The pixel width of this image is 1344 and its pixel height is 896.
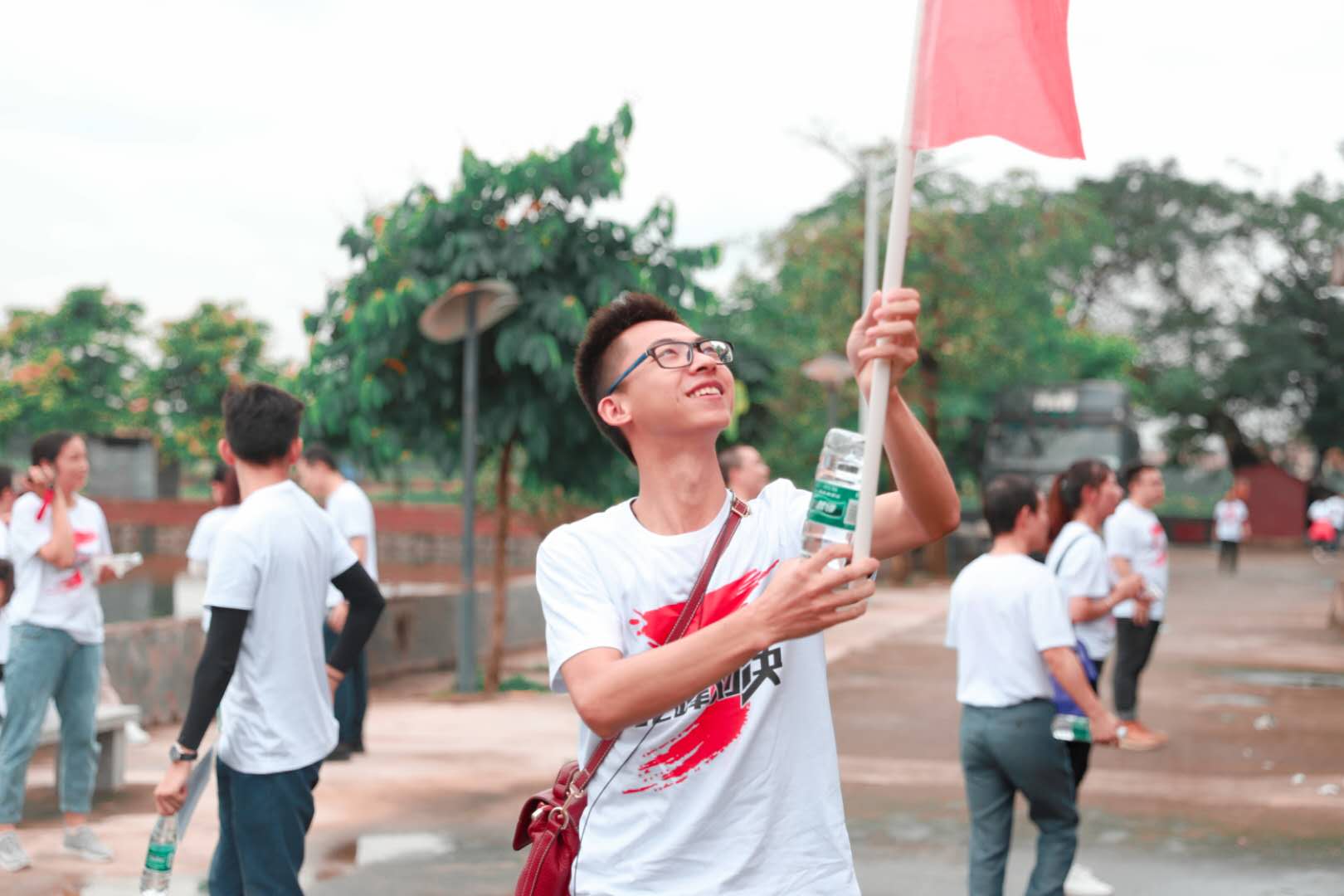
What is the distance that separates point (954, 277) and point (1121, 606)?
735 inches

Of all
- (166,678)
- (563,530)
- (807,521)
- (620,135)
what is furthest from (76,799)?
(620,135)

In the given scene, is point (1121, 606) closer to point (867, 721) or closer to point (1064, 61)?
point (867, 721)

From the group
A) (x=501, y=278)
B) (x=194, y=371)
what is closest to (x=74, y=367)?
(x=194, y=371)

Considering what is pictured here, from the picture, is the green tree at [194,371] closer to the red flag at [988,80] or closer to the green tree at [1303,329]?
the green tree at [1303,329]

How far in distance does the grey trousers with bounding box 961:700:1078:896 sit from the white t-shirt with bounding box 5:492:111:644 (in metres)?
3.73

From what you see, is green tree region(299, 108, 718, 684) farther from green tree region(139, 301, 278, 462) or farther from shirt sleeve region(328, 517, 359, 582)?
green tree region(139, 301, 278, 462)

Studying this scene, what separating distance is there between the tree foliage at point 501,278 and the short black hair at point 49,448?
480 cm

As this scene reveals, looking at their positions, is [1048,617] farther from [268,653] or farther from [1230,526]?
[1230,526]

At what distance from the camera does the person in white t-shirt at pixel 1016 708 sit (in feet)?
16.4

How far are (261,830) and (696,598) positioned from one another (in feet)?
6.46

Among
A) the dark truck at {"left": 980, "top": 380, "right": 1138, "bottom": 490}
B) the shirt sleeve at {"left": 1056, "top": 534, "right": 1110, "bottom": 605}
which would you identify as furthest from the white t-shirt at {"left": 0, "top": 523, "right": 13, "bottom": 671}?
the dark truck at {"left": 980, "top": 380, "right": 1138, "bottom": 490}

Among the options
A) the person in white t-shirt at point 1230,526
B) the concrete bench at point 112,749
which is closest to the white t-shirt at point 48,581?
the concrete bench at point 112,749

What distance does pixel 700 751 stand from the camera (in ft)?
8.21

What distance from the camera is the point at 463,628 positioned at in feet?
38.1
